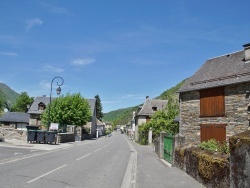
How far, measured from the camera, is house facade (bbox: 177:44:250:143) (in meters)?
20.2

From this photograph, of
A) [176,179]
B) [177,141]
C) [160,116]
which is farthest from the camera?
[160,116]

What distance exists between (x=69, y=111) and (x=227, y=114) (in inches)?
1283

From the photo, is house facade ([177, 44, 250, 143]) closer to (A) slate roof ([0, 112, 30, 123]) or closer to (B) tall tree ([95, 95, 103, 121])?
(A) slate roof ([0, 112, 30, 123])

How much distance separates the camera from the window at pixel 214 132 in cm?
2131

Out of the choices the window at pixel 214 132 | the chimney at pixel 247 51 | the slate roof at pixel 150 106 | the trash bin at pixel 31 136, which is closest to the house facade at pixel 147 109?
the slate roof at pixel 150 106

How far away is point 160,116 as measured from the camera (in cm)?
3962

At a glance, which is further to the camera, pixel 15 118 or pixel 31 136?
pixel 15 118

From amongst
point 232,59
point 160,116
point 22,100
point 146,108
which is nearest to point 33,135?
point 160,116

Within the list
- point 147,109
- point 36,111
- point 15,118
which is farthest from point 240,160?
point 15,118

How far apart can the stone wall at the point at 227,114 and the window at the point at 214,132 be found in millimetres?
317

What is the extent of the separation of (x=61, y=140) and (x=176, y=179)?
26.7 metres

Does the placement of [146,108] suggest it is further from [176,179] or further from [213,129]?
[176,179]

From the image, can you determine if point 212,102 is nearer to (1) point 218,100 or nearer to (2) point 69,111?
(1) point 218,100

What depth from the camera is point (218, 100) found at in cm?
2194
